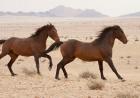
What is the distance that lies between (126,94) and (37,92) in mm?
2808

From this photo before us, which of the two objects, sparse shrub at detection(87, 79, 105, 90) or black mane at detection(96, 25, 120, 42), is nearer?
sparse shrub at detection(87, 79, 105, 90)

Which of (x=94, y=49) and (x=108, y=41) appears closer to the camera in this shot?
(x=94, y=49)

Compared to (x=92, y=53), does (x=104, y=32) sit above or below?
above

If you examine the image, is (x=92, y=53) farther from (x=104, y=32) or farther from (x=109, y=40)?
(x=104, y=32)

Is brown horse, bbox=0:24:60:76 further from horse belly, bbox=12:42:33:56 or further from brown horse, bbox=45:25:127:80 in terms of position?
brown horse, bbox=45:25:127:80

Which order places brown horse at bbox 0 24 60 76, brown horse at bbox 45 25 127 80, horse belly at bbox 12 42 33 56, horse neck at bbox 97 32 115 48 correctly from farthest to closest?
horse belly at bbox 12 42 33 56 → brown horse at bbox 0 24 60 76 → horse neck at bbox 97 32 115 48 → brown horse at bbox 45 25 127 80

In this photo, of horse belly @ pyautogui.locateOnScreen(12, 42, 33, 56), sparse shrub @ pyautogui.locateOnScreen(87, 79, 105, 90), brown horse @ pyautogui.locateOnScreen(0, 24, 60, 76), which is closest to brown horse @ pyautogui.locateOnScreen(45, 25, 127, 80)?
brown horse @ pyautogui.locateOnScreen(0, 24, 60, 76)

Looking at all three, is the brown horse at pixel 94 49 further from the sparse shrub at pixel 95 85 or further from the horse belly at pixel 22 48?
the sparse shrub at pixel 95 85

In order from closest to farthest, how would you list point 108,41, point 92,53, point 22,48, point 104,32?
point 92,53 → point 108,41 → point 104,32 → point 22,48

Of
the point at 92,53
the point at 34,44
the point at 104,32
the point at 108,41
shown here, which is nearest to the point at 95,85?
the point at 92,53

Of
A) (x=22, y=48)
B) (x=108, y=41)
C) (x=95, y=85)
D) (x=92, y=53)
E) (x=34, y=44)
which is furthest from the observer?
(x=22, y=48)

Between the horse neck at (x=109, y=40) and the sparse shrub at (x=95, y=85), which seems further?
the horse neck at (x=109, y=40)

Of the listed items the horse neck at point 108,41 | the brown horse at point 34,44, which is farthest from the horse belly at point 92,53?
Result: the brown horse at point 34,44

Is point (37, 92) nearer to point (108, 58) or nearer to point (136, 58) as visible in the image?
point (108, 58)
